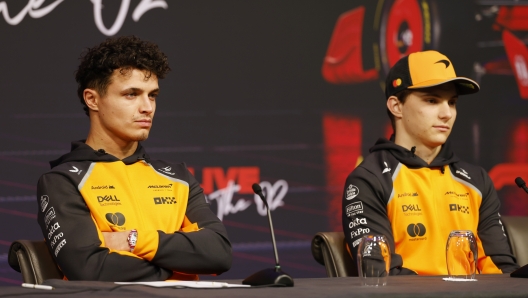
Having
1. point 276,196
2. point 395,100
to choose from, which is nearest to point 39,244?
point 395,100

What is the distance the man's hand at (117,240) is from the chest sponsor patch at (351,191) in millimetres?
975

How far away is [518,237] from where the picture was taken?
363 centimetres

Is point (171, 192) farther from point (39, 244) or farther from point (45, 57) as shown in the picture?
point (45, 57)

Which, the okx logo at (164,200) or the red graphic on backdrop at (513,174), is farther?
the red graphic on backdrop at (513,174)

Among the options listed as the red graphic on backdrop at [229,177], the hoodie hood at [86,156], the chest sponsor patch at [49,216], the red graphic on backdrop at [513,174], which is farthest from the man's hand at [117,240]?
the red graphic on backdrop at [513,174]

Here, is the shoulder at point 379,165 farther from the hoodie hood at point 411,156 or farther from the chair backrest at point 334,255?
the chair backrest at point 334,255

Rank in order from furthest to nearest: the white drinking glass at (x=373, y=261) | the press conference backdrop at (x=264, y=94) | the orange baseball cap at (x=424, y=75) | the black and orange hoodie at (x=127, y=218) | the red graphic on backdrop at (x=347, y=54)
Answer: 1. the red graphic on backdrop at (x=347, y=54)
2. the press conference backdrop at (x=264, y=94)
3. the orange baseball cap at (x=424, y=75)
4. the black and orange hoodie at (x=127, y=218)
5. the white drinking glass at (x=373, y=261)

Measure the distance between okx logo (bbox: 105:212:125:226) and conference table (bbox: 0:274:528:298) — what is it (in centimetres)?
78

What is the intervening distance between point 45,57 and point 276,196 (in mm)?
1501

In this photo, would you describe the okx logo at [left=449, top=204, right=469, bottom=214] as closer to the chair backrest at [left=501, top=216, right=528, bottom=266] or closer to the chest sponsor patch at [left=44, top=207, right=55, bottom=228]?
the chair backrest at [left=501, top=216, right=528, bottom=266]

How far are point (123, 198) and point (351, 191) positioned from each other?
94cm

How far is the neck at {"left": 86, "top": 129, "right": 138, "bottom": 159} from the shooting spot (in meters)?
3.26

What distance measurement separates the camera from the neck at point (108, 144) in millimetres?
3258

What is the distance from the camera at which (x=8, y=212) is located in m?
4.31
